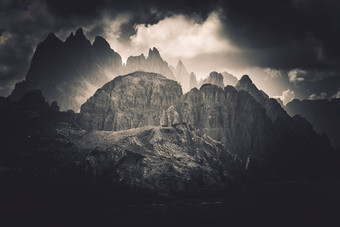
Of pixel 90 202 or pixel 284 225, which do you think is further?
pixel 90 202

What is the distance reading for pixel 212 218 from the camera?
138 m

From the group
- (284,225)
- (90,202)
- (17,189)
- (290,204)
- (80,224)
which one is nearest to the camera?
(284,225)

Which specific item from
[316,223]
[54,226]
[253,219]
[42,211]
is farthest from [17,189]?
[316,223]

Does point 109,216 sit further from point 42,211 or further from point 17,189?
point 17,189

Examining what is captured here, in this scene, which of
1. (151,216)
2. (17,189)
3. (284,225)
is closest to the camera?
(284,225)

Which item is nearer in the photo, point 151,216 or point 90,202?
point 151,216

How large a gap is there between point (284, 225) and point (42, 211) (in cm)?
13184

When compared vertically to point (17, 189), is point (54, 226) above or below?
below

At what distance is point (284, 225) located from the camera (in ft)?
406

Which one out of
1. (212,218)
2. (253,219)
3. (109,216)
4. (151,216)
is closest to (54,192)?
(109,216)

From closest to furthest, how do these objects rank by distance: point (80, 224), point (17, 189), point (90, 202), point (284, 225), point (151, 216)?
point (284, 225) → point (80, 224) → point (151, 216) → point (90, 202) → point (17, 189)

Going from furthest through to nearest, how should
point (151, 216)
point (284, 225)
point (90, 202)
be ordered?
1. point (90, 202)
2. point (151, 216)
3. point (284, 225)

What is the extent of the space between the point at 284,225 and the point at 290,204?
45.3 metres

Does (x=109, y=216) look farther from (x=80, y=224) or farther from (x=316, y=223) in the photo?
(x=316, y=223)
